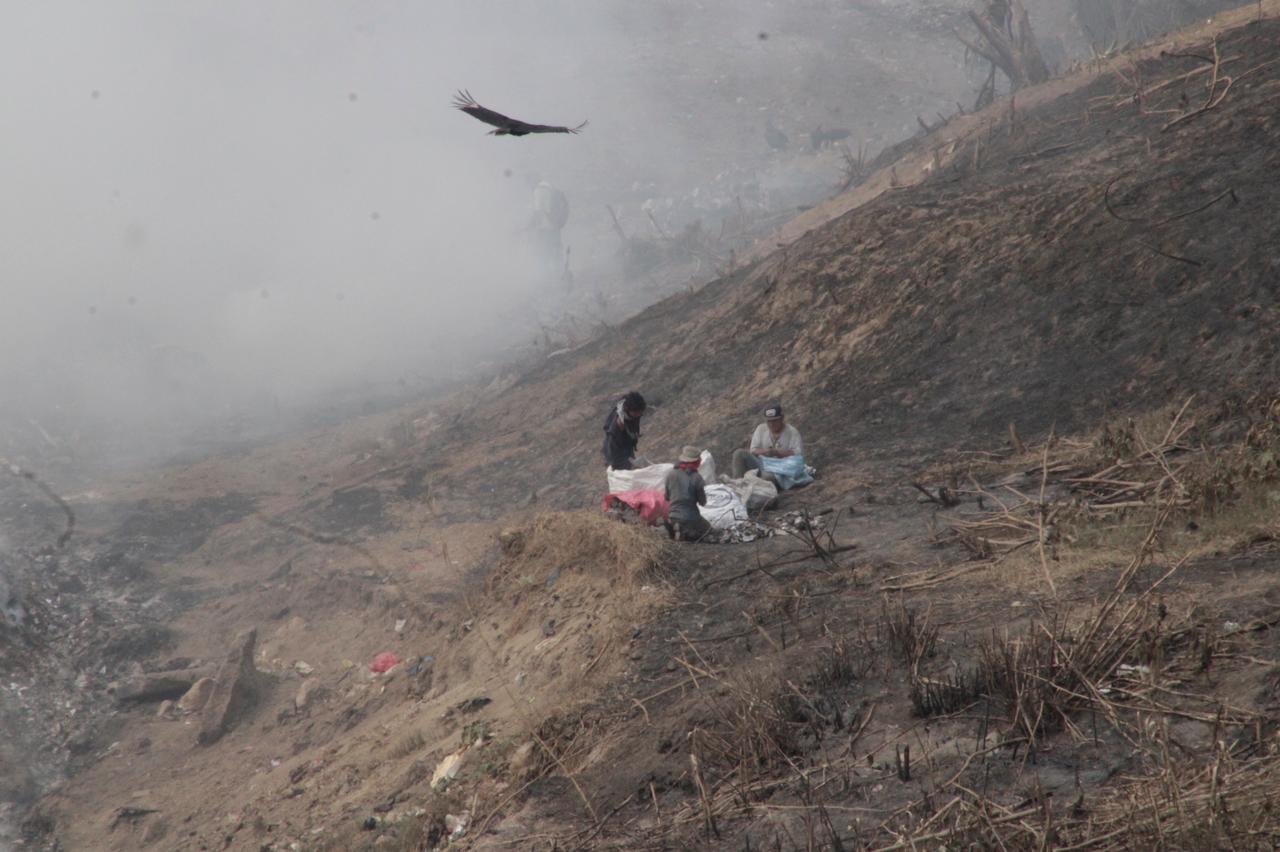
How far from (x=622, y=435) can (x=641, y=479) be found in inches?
21.0

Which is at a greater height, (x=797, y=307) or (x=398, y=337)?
(x=398, y=337)

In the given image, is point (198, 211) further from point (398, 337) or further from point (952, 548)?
point (952, 548)

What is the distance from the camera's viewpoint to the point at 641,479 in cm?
679

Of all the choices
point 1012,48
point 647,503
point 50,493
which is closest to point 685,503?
point 647,503

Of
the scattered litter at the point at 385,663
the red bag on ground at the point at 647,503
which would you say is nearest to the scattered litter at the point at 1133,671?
the red bag on ground at the point at 647,503

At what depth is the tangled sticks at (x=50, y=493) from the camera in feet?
35.3

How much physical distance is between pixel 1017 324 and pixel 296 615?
7.66 metres

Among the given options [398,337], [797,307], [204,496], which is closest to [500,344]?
[398,337]

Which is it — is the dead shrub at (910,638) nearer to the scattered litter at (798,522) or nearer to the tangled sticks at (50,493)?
→ the scattered litter at (798,522)

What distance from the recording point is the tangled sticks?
424 inches

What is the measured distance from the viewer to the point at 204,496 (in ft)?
42.3

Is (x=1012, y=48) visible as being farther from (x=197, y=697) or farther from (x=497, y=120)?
(x=497, y=120)

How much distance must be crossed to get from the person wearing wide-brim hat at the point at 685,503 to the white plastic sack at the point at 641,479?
0.54 m

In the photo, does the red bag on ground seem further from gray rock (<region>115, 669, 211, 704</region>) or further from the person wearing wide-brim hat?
gray rock (<region>115, 669, 211, 704</region>)
